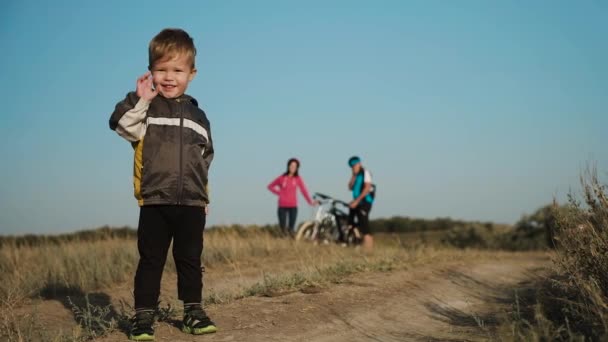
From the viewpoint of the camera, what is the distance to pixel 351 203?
1515 centimetres

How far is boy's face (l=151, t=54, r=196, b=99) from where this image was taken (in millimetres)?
4547

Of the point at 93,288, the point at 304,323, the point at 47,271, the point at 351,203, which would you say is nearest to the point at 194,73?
the point at 304,323

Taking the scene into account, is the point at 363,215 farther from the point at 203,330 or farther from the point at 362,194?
the point at 203,330

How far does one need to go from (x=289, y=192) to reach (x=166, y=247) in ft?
38.9

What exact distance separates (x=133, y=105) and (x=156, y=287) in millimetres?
1350

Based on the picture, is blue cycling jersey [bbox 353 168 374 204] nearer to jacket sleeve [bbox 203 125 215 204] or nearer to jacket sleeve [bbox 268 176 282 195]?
jacket sleeve [bbox 268 176 282 195]

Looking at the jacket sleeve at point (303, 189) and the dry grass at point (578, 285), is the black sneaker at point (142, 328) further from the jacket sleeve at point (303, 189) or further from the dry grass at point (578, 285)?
the jacket sleeve at point (303, 189)

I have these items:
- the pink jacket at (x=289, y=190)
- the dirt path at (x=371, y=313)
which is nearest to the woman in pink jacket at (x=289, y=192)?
the pink jacket at (x=289, y=190)

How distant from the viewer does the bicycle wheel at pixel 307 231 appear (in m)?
15.6

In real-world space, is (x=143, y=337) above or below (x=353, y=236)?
below

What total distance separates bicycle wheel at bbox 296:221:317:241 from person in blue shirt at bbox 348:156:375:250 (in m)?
1.20

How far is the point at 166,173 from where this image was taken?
4.46 metres

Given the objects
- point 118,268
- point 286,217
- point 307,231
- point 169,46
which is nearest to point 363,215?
point 307,231

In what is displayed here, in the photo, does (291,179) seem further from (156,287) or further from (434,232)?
(434,232)
